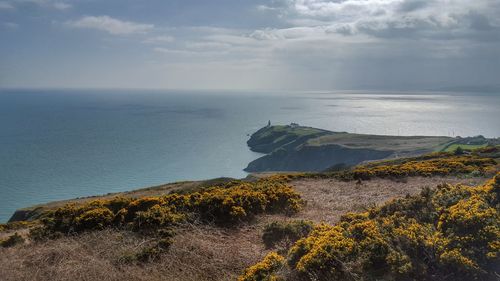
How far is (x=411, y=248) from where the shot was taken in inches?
292

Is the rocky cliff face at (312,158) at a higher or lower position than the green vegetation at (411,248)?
lower

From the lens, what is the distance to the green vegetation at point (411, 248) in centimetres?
657

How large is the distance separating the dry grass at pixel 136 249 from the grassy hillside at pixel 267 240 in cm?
3

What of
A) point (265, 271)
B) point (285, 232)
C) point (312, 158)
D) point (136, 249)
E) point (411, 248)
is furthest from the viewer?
point (312, 158)

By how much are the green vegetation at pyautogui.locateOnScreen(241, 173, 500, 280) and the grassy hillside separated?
2 centimetres

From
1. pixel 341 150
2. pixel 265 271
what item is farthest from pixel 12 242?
pixel 341 150

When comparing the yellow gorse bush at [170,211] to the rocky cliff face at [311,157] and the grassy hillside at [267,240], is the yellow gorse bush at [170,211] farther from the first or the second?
the rocky cliff face at [311,157]

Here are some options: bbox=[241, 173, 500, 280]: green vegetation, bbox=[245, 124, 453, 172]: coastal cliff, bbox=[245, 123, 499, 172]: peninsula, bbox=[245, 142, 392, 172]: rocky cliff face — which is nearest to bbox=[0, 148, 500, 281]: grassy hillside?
bbox=[241, 173, 500, 280]: green vegetation

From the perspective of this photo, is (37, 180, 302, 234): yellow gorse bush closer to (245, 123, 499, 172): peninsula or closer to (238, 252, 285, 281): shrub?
(238, 252, 285, 281): shrub

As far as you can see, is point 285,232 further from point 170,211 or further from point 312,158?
point 312,158

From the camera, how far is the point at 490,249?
259 inches

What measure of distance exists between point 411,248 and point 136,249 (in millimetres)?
7403

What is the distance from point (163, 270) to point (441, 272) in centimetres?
654

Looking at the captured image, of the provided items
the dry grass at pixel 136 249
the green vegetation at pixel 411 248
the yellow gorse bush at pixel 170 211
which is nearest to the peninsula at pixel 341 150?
the yellow gorse bush at pixel 170 211
